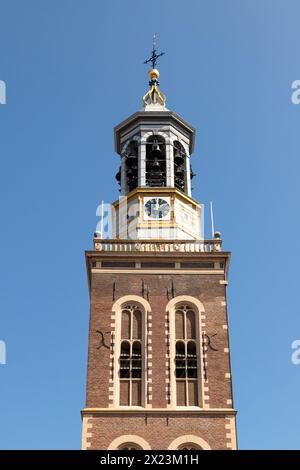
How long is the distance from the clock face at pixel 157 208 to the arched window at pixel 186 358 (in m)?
5.68

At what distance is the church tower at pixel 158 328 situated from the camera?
1111 inches

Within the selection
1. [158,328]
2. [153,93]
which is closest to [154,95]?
[153,93]

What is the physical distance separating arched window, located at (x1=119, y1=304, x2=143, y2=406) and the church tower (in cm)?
4

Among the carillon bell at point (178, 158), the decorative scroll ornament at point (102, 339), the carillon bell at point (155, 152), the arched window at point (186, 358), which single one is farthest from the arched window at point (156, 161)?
the decorative scroll ornament at point (102, 339)

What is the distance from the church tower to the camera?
28.2m

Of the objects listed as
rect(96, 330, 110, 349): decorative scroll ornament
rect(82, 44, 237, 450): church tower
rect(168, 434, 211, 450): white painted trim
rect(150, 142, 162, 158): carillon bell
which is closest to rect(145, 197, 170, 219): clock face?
rect(82, 44, 237, 450): church tower

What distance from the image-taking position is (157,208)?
117 ft

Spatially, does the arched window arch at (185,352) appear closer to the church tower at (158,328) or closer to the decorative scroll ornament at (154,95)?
the church tower at (158,328)

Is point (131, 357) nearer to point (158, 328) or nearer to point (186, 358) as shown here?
point (158, 328)

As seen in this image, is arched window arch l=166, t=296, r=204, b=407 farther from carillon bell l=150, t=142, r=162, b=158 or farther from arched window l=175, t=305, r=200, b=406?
carillon bell l=150, t=142, r=162, b=158

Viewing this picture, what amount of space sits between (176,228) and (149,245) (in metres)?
2.14
